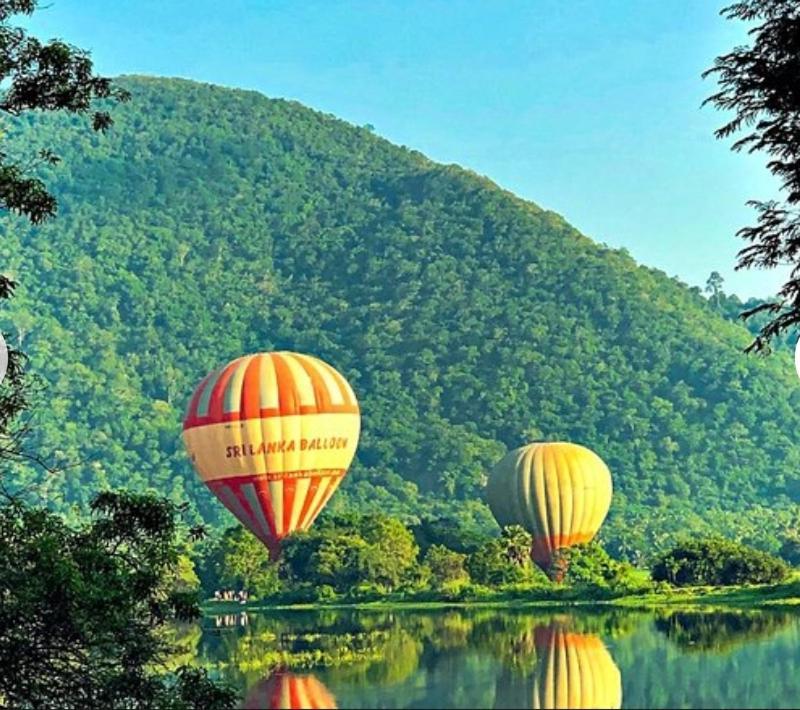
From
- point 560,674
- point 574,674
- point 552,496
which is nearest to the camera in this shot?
point 574,674

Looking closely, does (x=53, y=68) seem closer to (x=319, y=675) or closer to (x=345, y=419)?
(x=319, y=675)

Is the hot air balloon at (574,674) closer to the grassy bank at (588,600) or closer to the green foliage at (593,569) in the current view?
the grassy bank at (588,600)

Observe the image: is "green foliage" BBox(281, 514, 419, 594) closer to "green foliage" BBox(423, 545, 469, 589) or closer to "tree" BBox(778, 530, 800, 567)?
"green foliage" BBox(423, 545, 469, 589)

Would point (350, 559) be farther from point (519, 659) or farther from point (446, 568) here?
point (519, 659)

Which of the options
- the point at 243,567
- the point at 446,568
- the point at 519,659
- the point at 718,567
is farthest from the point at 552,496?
the point at 519,659

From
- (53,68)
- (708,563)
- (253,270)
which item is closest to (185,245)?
(253,270)

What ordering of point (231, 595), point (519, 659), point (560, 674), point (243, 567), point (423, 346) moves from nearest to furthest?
point (560, 674) → point (519, 659) → point (243, 567) → point (231, 595) → point (423, 346)
